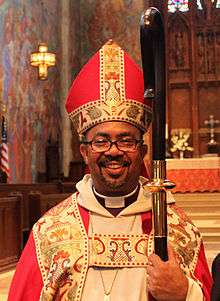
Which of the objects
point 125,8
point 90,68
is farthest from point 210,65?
point 90,68

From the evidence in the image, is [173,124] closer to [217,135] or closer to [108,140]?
[217,135]

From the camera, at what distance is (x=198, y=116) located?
19688 millimetres

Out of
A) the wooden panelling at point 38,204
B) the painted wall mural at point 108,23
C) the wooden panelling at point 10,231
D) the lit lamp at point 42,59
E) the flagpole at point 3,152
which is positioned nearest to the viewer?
the wooden panelling at point 10,231

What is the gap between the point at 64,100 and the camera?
17.9 m

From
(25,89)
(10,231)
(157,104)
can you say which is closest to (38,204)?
(10,231)

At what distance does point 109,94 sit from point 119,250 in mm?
654

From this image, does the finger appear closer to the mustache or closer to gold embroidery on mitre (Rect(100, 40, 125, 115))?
the mustache

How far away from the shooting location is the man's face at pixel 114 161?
7.68 feet

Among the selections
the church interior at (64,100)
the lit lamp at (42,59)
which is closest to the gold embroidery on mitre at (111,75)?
the church interior at (64,100)

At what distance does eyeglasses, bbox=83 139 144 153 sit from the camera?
7.74ft

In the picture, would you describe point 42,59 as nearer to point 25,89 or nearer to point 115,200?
point 25,89

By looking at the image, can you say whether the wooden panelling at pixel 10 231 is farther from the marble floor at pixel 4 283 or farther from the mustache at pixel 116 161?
the mustache at pixel 116 161

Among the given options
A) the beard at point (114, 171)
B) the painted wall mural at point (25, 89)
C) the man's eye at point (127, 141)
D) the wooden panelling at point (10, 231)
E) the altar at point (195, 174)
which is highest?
the painted wall mural at point (25, 89)

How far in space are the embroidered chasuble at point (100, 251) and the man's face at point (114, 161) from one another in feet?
0.36
